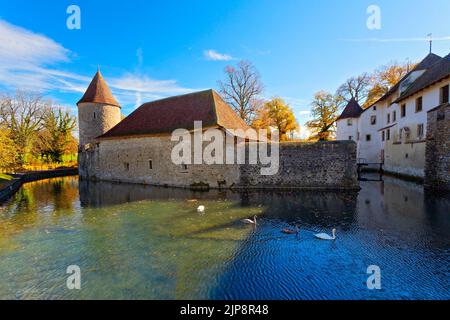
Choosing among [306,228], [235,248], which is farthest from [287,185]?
[235,248]

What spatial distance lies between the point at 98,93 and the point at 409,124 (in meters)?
26.5

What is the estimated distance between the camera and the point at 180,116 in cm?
1670

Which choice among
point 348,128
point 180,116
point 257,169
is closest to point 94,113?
point 180,116

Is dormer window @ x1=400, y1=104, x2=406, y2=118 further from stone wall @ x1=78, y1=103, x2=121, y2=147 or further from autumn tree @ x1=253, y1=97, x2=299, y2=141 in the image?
stone wall @ x1=78, y1=103, x2=121, y2=147

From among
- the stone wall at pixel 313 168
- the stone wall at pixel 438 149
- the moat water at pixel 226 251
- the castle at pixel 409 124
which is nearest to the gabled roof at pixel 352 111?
the castle at pixel 409 124

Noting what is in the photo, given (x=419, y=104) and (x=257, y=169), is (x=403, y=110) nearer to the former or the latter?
(x=419, y=104)

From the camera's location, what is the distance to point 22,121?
29.1 metres

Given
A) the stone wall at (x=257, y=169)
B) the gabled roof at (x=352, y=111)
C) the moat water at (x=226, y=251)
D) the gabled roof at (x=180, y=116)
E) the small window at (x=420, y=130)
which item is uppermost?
the gabled roof at (x=352, y=111)

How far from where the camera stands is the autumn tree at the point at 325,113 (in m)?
31.2

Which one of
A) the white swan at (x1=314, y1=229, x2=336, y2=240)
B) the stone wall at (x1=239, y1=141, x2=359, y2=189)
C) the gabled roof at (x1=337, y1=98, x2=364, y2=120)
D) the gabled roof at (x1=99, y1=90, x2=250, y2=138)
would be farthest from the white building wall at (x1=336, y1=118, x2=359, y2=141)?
the white swan at (x1=314, y1=229, x2=336, y2=240)

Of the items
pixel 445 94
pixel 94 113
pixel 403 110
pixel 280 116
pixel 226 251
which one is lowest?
pixel 226 251

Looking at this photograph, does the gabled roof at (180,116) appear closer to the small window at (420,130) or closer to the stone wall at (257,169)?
the stone wall at (257,169)

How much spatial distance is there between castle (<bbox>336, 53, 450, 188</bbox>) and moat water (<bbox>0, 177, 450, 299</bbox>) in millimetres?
4853

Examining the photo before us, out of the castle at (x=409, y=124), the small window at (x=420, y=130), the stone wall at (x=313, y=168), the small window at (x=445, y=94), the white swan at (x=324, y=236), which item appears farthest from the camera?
the small window at (x=420, y=130)
